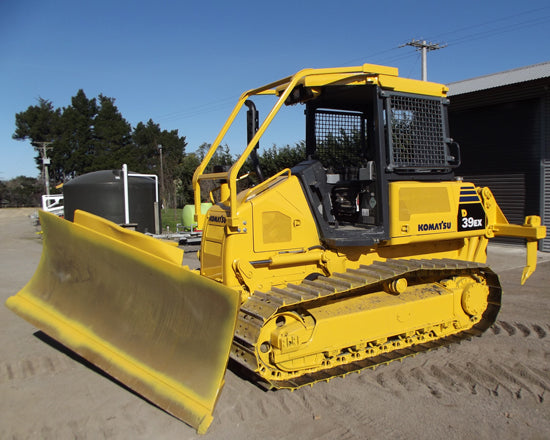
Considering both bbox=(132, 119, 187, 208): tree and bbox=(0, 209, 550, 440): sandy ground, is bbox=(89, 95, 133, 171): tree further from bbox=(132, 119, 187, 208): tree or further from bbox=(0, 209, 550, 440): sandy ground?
bbox=(0, 209, 550, 440): sandy ground

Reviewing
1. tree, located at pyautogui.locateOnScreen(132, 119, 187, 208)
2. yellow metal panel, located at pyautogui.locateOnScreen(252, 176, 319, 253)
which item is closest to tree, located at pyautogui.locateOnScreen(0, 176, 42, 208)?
tree, located at pyautogui.locateOnScreen(132, 119, 187, 208)

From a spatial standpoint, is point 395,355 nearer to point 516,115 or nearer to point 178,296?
point 178,296

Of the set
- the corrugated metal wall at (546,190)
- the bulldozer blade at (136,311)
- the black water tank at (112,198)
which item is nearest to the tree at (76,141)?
the black water tank at (112,198)

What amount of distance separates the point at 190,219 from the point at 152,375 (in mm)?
15519

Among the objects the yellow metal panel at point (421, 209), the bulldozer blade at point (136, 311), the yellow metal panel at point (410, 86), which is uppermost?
the yellow metal panel at point (410, 86)

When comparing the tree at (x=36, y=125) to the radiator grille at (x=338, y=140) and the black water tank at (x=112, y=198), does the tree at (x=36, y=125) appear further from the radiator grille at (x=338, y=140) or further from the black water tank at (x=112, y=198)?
the radiator grille at (x=338, y=140)

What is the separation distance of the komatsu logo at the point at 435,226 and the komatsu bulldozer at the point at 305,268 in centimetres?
3

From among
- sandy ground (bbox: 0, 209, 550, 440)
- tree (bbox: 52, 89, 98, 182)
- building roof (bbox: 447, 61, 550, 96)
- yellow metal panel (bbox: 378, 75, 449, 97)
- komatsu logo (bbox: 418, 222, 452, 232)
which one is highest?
tree (bbox: 52, 89, 98, 182)

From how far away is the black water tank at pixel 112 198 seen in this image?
15578mm

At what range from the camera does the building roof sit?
1126 centimetres

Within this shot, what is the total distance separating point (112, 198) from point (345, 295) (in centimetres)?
1262

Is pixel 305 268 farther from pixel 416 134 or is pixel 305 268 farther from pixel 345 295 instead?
pixel 416 134

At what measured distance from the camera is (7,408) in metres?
3.85

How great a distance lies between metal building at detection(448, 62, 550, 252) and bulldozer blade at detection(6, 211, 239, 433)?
1017 centimetres
